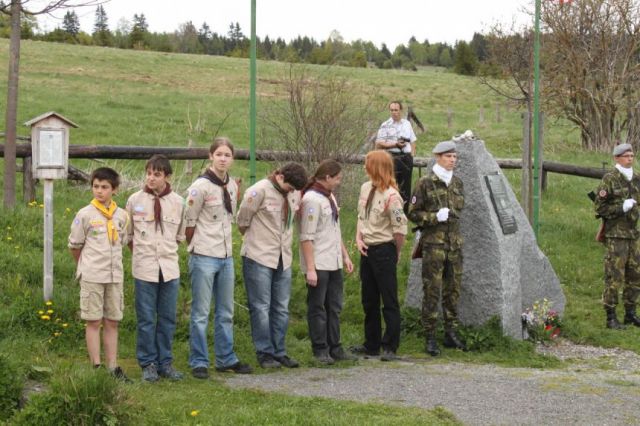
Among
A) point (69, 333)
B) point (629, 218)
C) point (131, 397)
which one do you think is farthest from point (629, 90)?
point (131, 397)

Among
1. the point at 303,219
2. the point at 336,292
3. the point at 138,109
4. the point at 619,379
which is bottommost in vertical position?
the point at 619,379

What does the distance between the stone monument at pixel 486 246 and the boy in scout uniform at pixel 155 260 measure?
3.11 metres

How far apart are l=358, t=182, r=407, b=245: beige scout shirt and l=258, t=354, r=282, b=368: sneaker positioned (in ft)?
4.38

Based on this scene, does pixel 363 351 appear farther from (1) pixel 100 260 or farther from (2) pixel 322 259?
(1) pixel 100 260

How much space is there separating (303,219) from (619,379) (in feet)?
9.63

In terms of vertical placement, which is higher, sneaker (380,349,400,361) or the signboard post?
the signboard post

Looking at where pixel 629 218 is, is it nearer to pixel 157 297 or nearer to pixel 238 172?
pixel 157 297

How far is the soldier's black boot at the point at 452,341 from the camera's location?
9.02 metres

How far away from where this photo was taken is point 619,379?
8.05 metres

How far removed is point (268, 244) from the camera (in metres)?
7.94

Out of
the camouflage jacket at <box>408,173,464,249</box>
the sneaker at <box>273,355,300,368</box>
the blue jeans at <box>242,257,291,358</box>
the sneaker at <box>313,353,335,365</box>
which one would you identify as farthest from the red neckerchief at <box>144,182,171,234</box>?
the camouflage jacket at <box>408,173,464,249</box>

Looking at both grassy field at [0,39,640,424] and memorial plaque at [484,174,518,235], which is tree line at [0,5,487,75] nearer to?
grassy field at [0,39,640,424]

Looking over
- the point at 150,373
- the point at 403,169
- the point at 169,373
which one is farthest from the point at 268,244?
the point at 403,169

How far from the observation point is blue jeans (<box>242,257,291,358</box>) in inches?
313
